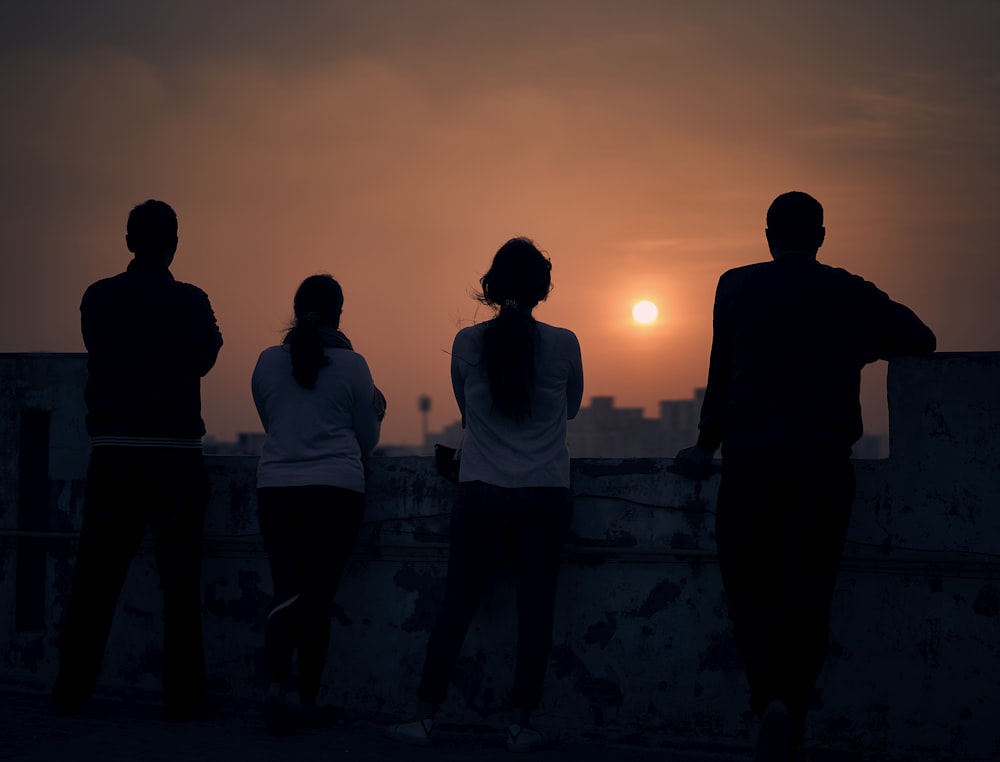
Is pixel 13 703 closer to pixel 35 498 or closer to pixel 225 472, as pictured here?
pixel 35 498

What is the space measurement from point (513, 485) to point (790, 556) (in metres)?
1.10

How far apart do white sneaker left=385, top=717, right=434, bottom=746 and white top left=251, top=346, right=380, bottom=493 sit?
0.97 metres

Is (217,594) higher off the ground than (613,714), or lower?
higher

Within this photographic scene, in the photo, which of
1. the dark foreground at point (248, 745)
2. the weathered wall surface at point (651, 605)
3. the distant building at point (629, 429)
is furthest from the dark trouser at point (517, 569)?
the distant building at point (629, 429)

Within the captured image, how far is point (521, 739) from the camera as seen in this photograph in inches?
177

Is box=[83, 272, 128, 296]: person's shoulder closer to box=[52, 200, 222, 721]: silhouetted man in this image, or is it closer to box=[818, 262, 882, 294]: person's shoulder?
box=[52, 200, 222, 721]: silhouetted man

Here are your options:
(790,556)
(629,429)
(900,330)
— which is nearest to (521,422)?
(790,556)

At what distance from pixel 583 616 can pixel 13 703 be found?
261 centimetres

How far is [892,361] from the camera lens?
4613 mm

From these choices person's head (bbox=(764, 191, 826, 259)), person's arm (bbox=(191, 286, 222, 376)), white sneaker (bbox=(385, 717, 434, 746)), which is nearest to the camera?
person's head (bbox=(764, 191, 826, 259))

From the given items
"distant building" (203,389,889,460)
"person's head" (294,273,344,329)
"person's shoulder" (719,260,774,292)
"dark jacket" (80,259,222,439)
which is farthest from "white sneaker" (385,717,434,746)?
"distant building" (203,389,889,460)

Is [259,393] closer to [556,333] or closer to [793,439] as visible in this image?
[556,333]

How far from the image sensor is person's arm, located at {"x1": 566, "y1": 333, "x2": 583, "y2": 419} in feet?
15.2

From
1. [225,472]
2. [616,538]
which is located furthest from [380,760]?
[225,472]
